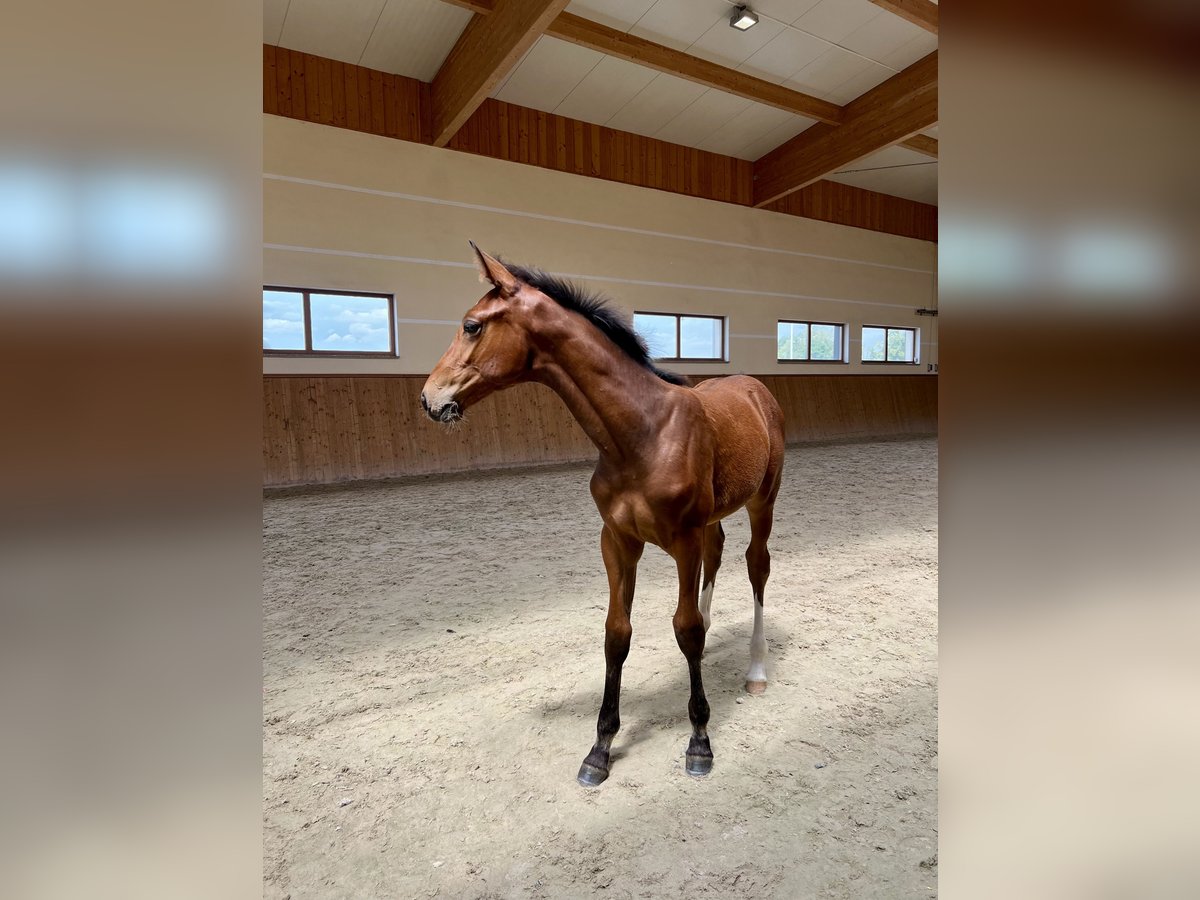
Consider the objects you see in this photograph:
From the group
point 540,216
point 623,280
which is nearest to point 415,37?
point 540,216

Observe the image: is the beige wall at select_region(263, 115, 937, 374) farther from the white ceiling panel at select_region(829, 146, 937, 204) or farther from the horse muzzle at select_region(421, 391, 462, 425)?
the horse muzzle at select_region(421, 391, 462, 425)

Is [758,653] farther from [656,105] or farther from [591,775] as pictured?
[656,105]

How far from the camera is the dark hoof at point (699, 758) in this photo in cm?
156

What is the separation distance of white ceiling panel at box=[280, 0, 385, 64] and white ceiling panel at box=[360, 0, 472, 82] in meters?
0.10

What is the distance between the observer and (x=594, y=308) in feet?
5.09

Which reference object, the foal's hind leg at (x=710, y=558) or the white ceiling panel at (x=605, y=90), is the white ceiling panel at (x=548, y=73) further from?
the foal's hind leg at (x=710, y=558)

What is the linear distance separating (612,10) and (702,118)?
2.39m

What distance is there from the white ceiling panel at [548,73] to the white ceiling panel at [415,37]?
2.75ft

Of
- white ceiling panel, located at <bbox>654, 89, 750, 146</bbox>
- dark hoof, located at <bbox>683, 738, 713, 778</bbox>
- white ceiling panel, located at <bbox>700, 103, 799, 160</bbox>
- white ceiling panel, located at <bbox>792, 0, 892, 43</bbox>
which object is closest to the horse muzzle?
dark hoof, located at <bbox>683, 738, 713, 778</bbox>

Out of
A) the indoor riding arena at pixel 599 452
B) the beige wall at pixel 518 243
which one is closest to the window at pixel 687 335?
the indoor riding arena at pixel 599 452

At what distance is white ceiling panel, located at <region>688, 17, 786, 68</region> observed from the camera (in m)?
6.11
